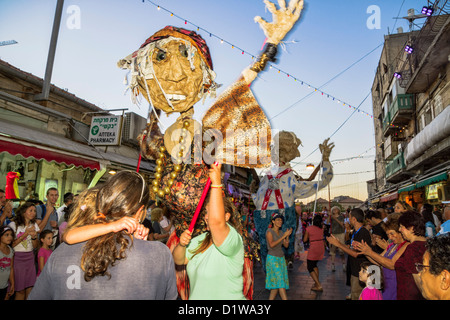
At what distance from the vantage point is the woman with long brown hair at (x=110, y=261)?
49.9 inches

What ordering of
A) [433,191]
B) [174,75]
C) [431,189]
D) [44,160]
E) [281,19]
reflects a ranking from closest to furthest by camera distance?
1. [281,19]
2. [174,75]
3. [44,160]
4. [433,191]
5. [431,189]

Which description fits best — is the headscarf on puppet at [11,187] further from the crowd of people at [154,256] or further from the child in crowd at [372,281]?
the child in crowd at [372,281]

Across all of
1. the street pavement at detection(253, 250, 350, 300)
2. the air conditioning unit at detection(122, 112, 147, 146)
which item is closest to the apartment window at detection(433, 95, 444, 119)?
the street pavement at detection(253, 250, 350, 300)

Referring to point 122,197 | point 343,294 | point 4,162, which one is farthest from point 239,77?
point 4,162

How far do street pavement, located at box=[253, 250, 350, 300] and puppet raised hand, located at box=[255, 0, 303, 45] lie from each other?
5.02 metres

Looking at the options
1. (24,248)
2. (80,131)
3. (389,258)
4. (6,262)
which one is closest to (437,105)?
(389,258)

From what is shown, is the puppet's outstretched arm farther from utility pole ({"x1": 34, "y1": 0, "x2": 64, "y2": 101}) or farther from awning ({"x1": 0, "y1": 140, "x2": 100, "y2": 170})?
utility pole ({"x1": 34, "y1": 0, "x2": 64, "y2": 101})

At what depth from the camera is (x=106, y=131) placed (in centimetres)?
915

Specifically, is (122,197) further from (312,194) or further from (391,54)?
(391,54)

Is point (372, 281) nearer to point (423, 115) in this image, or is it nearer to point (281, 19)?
point (281, 19)

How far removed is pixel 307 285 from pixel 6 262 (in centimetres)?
567

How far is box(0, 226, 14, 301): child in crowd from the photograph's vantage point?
3.85m

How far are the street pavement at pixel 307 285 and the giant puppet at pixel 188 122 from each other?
4.29 metres

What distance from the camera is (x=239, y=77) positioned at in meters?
1.86
